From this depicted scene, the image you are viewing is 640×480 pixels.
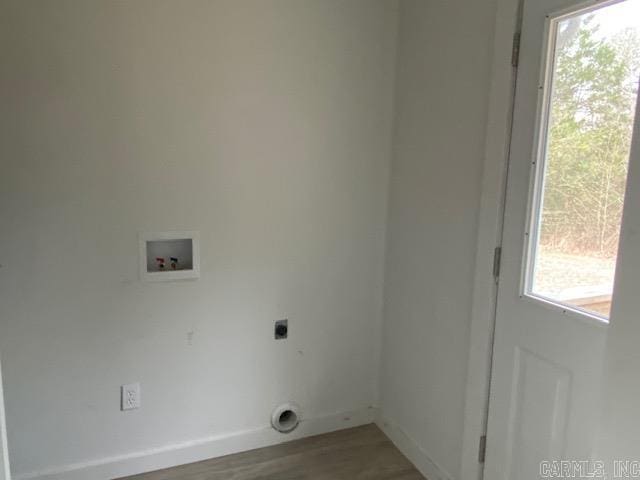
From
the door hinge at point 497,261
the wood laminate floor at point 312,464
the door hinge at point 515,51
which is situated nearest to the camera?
the door hinge at point 515,51

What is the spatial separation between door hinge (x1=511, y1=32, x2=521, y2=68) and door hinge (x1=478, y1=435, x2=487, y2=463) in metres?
1.37

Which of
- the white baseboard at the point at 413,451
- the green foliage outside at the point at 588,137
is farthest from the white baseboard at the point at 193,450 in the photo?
the green foliage outside at the point at 588,137

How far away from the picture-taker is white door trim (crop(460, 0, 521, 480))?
5.24 ft

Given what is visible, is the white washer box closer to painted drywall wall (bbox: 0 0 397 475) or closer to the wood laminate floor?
painted drywall wall (bbox: 0 0 397 475)

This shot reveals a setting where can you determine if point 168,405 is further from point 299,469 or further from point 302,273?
point 302,273

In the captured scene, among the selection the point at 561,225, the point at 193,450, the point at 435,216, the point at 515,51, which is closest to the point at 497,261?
the point at 561,225

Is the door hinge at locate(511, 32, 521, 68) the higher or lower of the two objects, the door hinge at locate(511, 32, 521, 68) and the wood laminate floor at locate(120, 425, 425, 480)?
the higher

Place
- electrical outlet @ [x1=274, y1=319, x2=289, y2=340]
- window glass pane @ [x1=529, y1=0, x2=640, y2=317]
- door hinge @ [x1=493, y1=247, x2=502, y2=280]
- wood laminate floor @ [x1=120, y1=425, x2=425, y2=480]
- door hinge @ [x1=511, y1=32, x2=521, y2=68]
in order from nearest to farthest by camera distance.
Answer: window glass pane @ [x1=529, y1=0, x2=640, y2=317], door hinge @ [x1=511, y1=32, x2=521, y2=68], door hinge @ [x1=493, y1=247, x2=502, y2=280], wood laminate floor @ [x1=120, y1=425, x2=425, y2=480], electrical outlet @ [x1=274, y1=319, x2=289, y2=340]

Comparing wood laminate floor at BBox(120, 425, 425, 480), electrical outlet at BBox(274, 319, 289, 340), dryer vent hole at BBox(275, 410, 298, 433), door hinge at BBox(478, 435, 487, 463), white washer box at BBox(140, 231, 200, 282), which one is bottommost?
wood laminate floor at BBox(120, 425, 425, 480)

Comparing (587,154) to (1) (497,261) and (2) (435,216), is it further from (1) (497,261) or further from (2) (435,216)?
(2) (435,216)

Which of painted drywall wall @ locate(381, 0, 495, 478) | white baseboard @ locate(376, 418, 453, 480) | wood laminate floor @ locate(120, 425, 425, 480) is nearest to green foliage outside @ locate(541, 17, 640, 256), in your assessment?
painted drywall wall @ locate(381, 0, 495, 478)

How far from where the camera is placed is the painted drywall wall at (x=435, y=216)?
1.80 metres

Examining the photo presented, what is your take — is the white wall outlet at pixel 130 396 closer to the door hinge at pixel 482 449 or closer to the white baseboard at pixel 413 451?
the white baseboard at pixel 413 451

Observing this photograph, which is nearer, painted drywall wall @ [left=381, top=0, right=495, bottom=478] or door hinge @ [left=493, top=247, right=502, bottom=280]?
door hinge @ [left=493, top=247, right=502, bottom=280]
